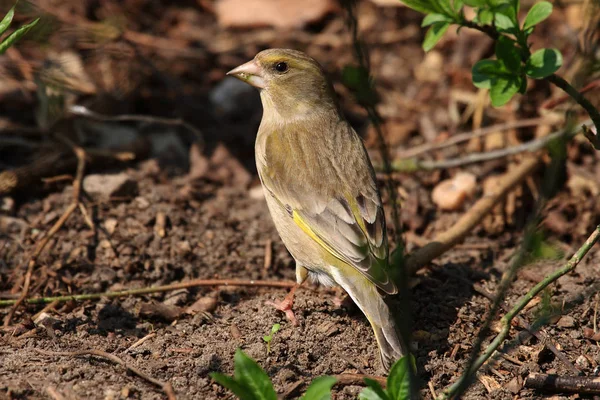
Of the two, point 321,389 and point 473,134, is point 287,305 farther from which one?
point 473,134

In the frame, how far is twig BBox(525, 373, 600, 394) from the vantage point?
3.78 meters

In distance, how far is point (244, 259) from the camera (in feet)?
18.1

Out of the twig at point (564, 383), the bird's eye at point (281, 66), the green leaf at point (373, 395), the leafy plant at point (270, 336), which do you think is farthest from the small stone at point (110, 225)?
the twig at point (564, 383)

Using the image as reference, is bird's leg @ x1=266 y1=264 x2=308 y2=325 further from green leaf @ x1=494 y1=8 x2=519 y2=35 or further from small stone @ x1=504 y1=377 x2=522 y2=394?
green leaf @ x1=494 y1=8 x2=519 y2=35

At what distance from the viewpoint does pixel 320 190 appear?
483 centimetres

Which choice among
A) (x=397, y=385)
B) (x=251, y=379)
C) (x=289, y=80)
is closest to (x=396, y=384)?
(x=397, y=385)

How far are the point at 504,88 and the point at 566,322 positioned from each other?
1463 mm

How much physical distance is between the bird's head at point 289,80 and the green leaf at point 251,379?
8.31 ft

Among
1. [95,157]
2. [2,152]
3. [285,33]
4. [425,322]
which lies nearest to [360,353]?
[425,322]

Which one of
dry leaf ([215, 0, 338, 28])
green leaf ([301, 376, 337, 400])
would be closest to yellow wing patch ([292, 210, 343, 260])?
green leaf ([301, 376, 337, 400])

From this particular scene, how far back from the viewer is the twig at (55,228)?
14.7ft

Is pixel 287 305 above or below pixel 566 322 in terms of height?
above

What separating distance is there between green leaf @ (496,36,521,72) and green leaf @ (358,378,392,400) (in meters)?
2.01

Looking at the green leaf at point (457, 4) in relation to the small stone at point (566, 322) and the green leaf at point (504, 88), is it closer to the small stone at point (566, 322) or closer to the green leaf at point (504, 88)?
the green leaf at point (504, 88)
